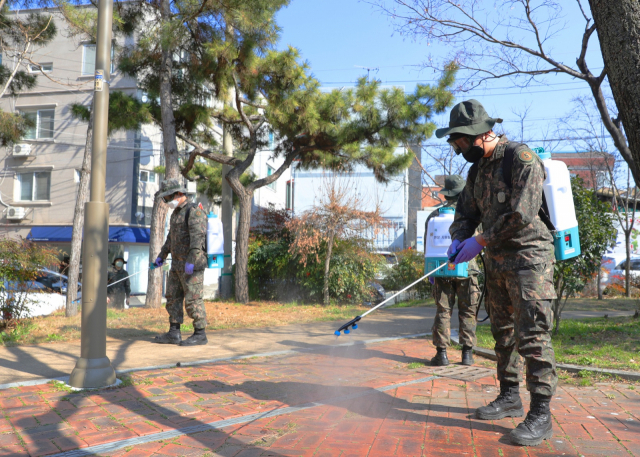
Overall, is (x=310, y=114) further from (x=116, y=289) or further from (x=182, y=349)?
(x=182, y=349)

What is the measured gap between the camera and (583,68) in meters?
8.40

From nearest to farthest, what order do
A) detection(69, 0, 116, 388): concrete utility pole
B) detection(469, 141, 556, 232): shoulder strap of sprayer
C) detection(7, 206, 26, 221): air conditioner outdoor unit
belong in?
detection(469, 141, 556, 232): shoulder strap of sprayer
detection(69, 0, 116, 388): concrete utility pole
detection(7, 206, 26, 221): air conditioner outdoor unit

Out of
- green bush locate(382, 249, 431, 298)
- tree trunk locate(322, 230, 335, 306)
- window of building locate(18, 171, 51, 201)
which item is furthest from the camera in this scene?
window of building locate(18, 171, 51, 201)

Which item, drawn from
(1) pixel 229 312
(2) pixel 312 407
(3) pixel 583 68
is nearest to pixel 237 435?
(2) pixel 312 407

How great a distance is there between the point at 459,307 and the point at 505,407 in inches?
73.2

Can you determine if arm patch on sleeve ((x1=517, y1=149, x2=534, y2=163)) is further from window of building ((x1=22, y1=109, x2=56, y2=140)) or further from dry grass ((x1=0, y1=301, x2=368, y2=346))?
window of building ((x1=22, y1=109, x2=56, y2=140))

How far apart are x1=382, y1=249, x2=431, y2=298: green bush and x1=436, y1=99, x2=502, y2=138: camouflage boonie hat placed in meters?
11.3

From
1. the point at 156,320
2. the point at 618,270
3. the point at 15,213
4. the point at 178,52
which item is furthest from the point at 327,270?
the point at 15,213

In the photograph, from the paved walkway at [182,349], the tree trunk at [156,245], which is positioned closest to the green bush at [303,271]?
the tree trunk at [156,245]

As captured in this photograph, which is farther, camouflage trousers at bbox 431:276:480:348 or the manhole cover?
camouflage trousers at bbox 431:276:480:348

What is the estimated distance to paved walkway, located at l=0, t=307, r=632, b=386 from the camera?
15.5 ft

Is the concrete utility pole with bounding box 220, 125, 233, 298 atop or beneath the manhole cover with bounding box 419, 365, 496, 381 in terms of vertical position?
atop

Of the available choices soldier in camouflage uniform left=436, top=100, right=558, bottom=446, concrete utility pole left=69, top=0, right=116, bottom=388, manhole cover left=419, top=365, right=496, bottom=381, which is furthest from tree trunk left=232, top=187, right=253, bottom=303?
soldier in camouflage uniform left=436, top=100, right=558, bottom=446

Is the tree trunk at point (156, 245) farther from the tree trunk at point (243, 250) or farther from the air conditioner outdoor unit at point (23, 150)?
the air conditioner outdoor unit at point (23, 150)
